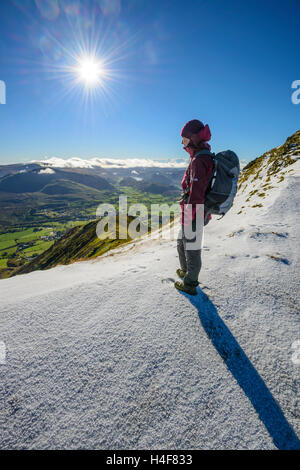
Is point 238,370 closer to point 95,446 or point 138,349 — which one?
point 138,349

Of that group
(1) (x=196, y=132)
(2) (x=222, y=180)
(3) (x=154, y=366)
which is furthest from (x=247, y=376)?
(1) (x=196, y=132)

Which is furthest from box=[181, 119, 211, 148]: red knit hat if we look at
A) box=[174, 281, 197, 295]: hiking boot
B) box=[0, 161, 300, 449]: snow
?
box=[0, 161, 300, 449]: snow

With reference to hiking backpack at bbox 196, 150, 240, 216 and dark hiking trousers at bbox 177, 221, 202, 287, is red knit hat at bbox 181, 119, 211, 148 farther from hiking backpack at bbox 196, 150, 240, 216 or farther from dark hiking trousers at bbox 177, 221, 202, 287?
dark hiking trousers at bbox 177, 221, 202, 287

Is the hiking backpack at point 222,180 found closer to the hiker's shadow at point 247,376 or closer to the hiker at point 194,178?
the hiker at point 194,178

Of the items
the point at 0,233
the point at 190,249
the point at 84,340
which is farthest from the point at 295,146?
the point at 0,233

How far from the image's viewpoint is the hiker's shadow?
8.86 feet

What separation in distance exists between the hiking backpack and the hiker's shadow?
106 inches

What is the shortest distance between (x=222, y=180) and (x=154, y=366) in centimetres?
431

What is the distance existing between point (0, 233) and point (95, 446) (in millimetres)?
222377

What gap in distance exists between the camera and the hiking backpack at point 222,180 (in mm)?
4668

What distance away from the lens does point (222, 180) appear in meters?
4.67

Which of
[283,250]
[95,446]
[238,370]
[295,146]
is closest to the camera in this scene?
[95,446]

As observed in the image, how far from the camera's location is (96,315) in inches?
185

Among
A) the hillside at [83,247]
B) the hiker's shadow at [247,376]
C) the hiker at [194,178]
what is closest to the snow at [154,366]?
the hiker's shadow at [247,376]
